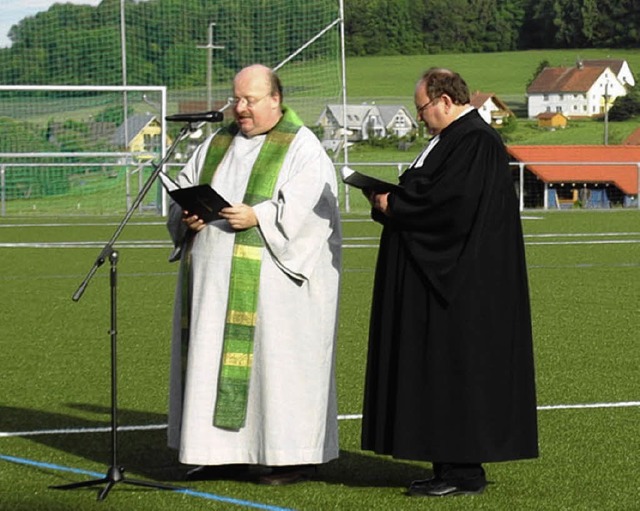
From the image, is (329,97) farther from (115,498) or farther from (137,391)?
(115,498)

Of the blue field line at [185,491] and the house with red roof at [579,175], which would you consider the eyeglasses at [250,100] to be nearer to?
the blue field line at [185,491]

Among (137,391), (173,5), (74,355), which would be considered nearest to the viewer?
(137,391)

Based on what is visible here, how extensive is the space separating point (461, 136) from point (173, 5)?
33.5m

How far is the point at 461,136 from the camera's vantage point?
24.1 feet

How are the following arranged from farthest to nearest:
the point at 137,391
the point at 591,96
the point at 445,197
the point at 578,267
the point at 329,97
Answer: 1. the point at 591,96
2. the point at 329,97
3. the point at 578,267
4. the point at 137,391
5. the point at 445,197

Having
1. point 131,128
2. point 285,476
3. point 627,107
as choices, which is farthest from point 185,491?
point 627,107

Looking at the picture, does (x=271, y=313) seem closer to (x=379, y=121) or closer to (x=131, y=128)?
(x=131, y=128)

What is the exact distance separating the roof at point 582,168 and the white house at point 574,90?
3388cm

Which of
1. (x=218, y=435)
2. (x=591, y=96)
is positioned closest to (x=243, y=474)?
(x=218, y=435)

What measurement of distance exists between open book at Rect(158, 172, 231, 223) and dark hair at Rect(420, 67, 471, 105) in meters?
0.98

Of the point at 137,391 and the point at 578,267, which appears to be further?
the point at 578,267

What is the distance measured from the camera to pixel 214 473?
7.88 metres

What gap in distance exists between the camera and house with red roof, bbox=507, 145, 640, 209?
56.4 m

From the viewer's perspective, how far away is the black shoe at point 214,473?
786 centimetres
